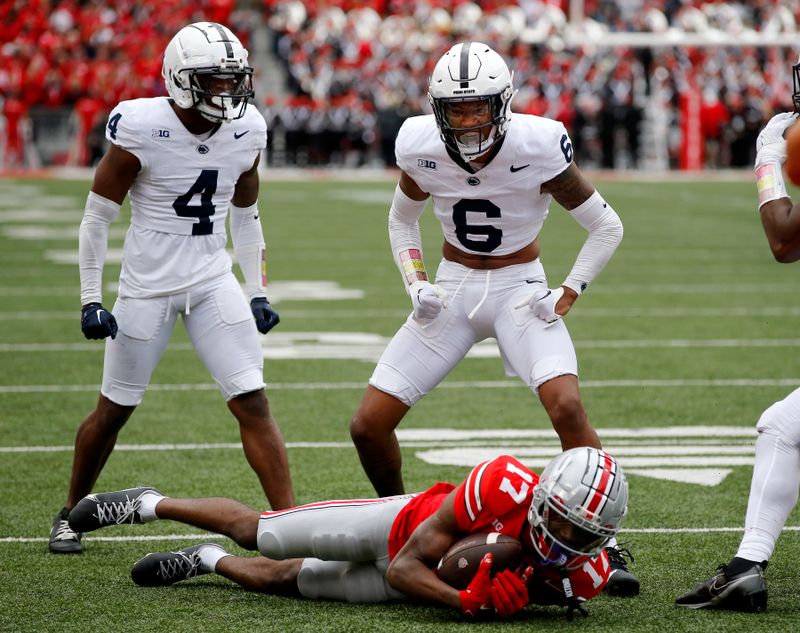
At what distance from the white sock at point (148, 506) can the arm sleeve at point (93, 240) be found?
0.84 metres

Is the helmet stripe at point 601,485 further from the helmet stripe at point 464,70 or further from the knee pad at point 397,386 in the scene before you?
the helmet stripe at point 464,70

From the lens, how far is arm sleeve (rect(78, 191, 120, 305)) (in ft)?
16.9

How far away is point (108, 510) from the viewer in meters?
4.71

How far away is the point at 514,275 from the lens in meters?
5.04

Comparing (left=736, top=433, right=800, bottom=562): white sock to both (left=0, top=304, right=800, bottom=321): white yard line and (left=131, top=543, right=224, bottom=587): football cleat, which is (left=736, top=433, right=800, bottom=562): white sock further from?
(left=0, top=304, right=800, bottom=321): white yard line

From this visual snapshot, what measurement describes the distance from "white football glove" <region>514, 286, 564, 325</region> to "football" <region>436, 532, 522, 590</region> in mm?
1040

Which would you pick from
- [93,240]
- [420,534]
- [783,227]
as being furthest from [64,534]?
[783,227]

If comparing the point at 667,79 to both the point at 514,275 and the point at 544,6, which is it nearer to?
the point at 544,6

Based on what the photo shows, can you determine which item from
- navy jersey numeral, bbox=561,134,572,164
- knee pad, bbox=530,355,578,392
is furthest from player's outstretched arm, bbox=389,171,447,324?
navy jersey numeral, bbox=561,134,572,164

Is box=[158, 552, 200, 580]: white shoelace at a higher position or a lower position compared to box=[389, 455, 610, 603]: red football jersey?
lower

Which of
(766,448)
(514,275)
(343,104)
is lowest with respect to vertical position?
(343,104)

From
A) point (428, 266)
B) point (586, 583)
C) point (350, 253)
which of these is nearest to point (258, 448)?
point (586, 583)

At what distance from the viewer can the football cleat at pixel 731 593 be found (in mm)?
4191

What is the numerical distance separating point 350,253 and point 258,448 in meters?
9.61
